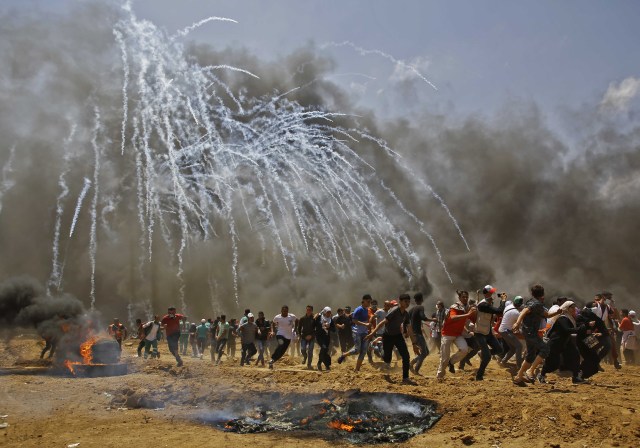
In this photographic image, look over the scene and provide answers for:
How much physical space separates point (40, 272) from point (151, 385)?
106 ft

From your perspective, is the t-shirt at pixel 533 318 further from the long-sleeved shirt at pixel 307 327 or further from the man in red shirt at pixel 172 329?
the man in red shirt at pixel 172 329

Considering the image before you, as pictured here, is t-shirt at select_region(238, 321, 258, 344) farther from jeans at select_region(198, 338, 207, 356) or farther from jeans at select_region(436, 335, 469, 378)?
jeans at select_region(436, 335, 469, 378)

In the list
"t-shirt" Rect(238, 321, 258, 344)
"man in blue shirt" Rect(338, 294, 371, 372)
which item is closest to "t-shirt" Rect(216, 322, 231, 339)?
"t-shirt" Rect(238, 321, 258, 344)

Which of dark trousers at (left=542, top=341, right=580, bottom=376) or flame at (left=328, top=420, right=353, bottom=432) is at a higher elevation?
dark trousers at (left=542, top=341, right=580, bottom=376)

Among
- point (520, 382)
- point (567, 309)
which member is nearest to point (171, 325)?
point (520, 382)

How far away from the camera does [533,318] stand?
9.85 m

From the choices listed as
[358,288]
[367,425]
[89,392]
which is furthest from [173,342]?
[358,288]

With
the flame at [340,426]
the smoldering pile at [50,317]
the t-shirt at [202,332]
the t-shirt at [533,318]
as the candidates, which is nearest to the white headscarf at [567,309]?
the t-shirt at [533,318]

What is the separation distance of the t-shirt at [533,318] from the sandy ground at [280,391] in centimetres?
101

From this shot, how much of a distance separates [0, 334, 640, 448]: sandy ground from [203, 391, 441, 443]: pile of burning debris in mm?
287

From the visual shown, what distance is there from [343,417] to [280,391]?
7.03ft

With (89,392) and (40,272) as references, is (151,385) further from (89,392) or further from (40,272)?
(40,272)

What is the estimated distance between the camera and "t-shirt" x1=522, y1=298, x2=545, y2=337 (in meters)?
9.76

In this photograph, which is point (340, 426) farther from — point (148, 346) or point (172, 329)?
point (148, 346)
